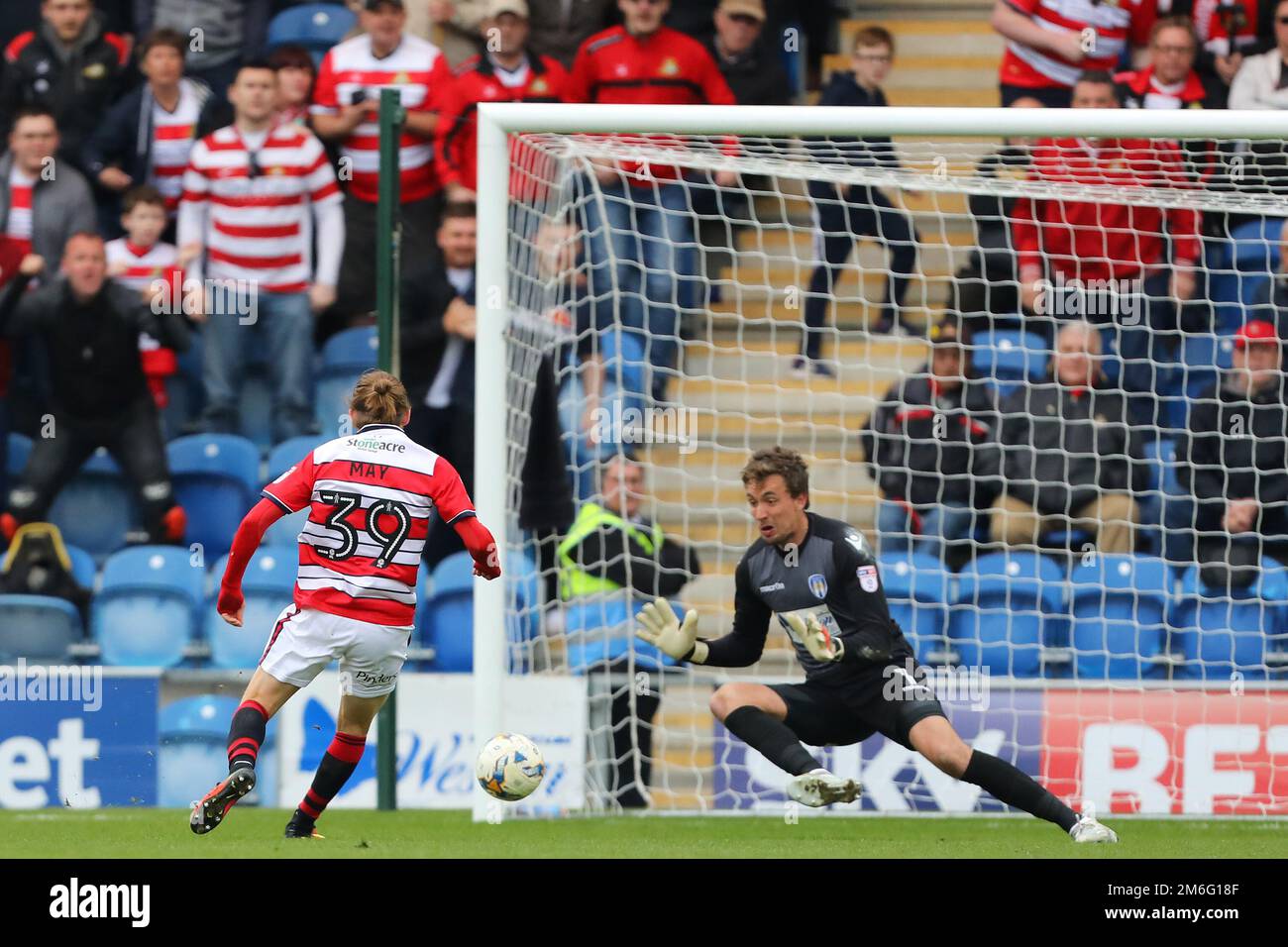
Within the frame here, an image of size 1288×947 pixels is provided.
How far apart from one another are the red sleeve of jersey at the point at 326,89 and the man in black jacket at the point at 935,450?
3639mm

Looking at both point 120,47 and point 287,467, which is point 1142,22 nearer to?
point 287,467

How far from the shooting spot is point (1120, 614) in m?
9.79

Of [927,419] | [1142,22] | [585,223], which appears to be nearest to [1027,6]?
[1142,22]

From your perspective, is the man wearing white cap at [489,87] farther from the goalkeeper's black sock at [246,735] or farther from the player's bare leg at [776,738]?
the goalkeeper's black sock at [246,735]

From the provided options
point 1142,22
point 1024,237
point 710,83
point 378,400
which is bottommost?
point 378,400

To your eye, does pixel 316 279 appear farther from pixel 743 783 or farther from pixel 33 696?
pixel 743 783

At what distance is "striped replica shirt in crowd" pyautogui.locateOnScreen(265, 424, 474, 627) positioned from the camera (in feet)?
21.9

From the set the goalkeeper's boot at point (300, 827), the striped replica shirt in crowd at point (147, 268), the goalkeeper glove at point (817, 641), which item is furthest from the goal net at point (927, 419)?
the striped replica shirt in crowd at point (147, 268)

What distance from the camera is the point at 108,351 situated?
1027cm

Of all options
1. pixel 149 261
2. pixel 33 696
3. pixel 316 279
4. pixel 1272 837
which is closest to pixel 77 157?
pixel 149 261

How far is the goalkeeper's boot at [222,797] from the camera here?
21.0ft

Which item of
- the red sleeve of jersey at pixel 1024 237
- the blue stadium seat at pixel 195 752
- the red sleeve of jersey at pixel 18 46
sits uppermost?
the red sleeve of jersey at pixel 18 46

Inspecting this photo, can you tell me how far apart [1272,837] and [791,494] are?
8.53ft

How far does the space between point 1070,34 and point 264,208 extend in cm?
484
